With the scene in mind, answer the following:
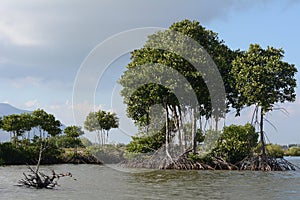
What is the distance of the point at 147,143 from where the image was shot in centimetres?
3534

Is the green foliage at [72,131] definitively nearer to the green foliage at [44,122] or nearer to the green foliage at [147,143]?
the green foliage at [44,122]

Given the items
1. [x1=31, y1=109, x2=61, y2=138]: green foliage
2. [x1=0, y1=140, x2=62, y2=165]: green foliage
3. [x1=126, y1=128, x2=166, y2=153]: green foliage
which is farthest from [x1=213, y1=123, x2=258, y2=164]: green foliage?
[x1=31, y1=109, x2=61, y2=138]: green foliage

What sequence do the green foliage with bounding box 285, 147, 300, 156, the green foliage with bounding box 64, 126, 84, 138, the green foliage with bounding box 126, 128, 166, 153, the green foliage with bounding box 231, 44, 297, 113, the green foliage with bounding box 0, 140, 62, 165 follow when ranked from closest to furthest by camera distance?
1. the green foliage with bounding box 231, 44, 297, 113
2. the green foliage with bounding box 126, 128, 166, 153
3. the green foliage with bounding box 0, 140, 62, 165
4. the green foliage with bounding box 64, 126, 84, 138
5. the green foliage with bounding box 285, 147, 300, 156

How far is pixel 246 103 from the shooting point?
31.8m

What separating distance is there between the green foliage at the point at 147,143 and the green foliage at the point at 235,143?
17.1ft

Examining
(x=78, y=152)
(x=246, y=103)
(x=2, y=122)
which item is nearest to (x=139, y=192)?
(x=246, y=103)

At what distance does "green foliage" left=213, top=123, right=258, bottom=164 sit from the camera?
31750 mm

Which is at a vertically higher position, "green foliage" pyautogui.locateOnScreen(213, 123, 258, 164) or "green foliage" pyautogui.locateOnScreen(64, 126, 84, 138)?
"green foliage" pyautogui.locateOnScreen(64, 126, 84, 138)

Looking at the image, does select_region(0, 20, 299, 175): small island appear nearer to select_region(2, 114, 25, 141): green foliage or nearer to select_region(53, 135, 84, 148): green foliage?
select_region(2, 114, 25, 141): green foliage

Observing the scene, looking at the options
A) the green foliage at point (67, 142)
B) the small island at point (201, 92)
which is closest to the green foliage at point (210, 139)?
the small island at point (201, 92)

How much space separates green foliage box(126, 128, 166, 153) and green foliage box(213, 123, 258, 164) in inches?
205

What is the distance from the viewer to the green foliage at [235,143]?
31750 millimetres

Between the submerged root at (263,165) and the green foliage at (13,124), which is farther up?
the green foliage at (13,124)

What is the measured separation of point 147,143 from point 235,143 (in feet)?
24.4
